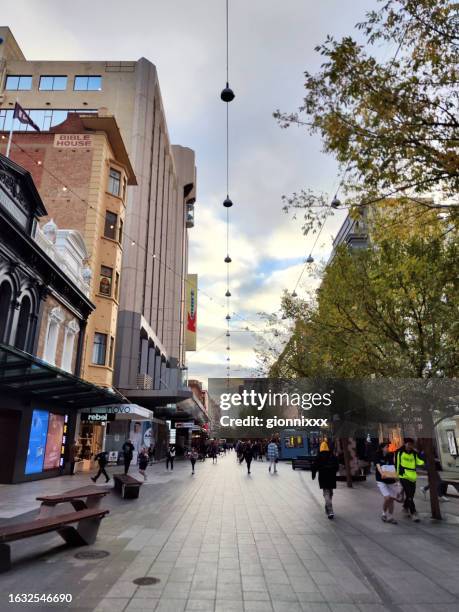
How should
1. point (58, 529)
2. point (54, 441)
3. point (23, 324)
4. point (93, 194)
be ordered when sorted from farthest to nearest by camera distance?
point (93, 194) < point (54, 441) < point (23, 324) < point (58, 529)

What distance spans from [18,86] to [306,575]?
5468 cm

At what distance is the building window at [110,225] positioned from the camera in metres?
30.3

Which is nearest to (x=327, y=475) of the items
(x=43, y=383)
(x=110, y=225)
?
(x=43, y=383)

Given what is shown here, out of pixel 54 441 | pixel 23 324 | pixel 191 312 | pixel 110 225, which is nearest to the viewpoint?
pixel 23 324

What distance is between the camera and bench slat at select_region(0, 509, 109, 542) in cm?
579

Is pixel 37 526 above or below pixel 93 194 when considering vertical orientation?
below

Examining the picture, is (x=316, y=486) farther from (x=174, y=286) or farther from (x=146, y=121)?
(x=174, y=286)

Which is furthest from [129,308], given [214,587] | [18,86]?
[214,587]

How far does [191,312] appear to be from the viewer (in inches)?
2852

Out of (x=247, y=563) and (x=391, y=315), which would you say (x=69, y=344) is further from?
(x=247, y=563)

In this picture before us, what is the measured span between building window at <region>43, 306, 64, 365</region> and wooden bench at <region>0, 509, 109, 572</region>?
14.6 m

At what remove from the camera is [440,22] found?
670 cm

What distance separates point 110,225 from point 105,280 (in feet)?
13.5

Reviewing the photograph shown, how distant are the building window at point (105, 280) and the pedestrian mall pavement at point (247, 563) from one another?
18.2m
